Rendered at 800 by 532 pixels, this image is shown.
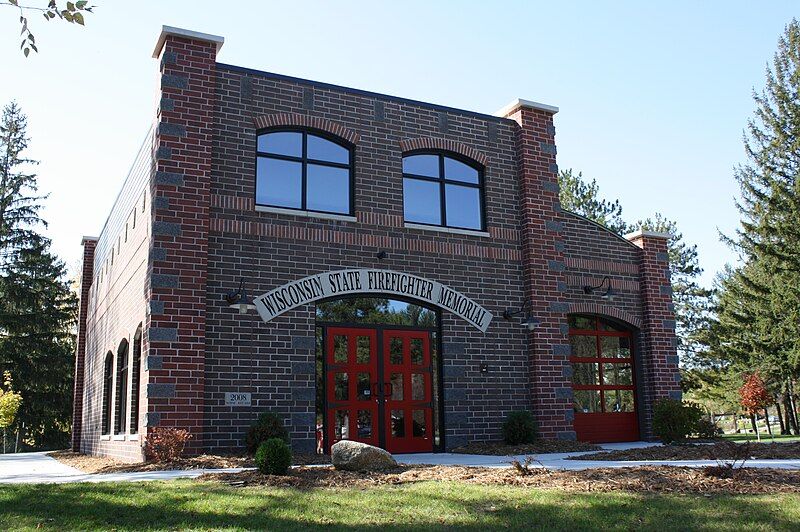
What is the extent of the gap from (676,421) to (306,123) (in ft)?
31.8

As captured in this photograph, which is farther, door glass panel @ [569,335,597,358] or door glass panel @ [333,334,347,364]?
door glass panel @ [569,335,597,358]


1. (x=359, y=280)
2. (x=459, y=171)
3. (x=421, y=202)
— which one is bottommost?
(x=359, y=280)

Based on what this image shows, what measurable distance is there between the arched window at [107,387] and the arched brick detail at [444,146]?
9.17m

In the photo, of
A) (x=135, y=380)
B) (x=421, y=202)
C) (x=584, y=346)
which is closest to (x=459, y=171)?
(x=421, y=202)

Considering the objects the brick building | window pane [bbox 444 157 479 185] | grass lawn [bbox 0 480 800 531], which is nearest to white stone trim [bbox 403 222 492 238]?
the brick building

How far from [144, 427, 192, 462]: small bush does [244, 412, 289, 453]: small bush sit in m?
1.04

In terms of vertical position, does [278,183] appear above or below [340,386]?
above

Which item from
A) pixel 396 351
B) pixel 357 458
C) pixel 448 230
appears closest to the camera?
pixel 357 458

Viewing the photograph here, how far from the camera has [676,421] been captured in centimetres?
1509

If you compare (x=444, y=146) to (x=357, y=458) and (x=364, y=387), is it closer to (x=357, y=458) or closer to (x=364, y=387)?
(x=364, y=387)

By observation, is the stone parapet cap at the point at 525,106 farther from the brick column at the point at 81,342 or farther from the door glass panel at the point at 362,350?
the brick column at the point at 81,342

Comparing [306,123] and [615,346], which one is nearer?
[306,123]

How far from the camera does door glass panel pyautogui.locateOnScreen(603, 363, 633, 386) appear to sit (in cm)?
1808

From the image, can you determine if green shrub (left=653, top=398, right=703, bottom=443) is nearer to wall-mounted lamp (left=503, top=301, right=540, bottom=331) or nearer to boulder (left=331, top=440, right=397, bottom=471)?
wall-mounted lamp (left=503, top=301, right=540, bottom=331)
